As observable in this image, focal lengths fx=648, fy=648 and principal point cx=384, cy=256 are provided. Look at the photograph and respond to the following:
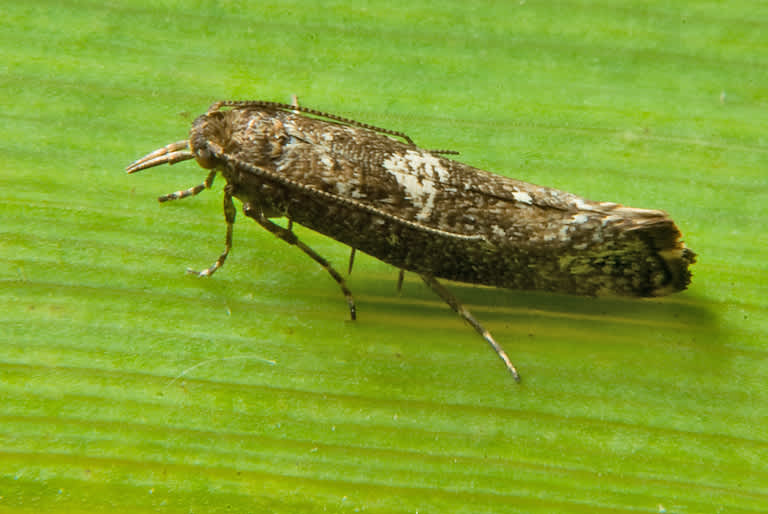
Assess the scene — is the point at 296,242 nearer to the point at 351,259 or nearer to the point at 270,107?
the point at 351,259

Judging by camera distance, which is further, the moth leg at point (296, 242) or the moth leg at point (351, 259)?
the moth leg at point (351, 259)

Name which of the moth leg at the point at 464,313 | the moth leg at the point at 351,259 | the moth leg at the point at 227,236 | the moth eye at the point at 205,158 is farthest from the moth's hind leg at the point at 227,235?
the moth leg at the point at 464,313

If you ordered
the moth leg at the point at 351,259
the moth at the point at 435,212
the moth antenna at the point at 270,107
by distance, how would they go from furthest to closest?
1. the moth leg at the point at 351,259
2. the moth antenna at the point at 270,107
3. the moth at the point at 435,212

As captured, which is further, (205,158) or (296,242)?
(296,242)

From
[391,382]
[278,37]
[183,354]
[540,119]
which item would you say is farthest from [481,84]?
[183,354]

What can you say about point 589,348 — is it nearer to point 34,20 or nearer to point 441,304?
point 441,304

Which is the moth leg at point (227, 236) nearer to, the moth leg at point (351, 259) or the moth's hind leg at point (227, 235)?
the moth's hind leg at point (227, 235)

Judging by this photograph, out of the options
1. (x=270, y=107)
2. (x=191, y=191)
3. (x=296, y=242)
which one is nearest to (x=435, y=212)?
(x=296, y=242)
